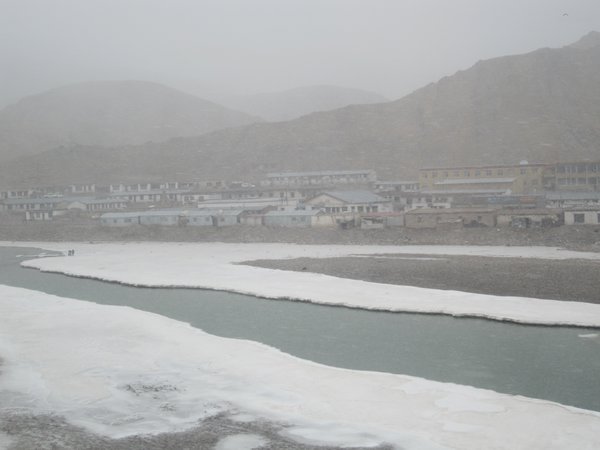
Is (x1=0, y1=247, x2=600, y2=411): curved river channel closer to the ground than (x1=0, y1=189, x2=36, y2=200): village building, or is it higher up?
closer to the ground

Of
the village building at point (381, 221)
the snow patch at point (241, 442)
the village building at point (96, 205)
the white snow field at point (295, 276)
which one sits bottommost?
the snow patch at point (241, 442)

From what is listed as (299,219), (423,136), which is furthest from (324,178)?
(423,136)

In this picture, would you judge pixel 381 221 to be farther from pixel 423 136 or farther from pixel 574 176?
pixel 423 136

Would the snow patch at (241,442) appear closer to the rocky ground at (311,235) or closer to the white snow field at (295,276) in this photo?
the white snow field at (295,276)

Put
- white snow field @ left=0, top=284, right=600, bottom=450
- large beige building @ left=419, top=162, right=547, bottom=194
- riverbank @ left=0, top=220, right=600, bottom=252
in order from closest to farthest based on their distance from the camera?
1. white snow field @ left=0, top=284, right=600, bottom=450
2. riverbank @ left=0, top=220, right=600, bottom=252
3. large beige building @ left=419, top=162, right=547, bottom=194

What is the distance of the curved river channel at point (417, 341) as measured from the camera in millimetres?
10953

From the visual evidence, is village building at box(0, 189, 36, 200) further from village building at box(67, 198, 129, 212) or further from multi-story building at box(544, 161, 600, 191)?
multi-story building at box(544, 161, 600, 191)

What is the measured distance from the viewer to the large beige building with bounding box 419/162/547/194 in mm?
47000

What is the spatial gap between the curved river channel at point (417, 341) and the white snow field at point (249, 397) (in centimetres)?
73

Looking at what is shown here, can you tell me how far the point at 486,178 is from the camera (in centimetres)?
4903

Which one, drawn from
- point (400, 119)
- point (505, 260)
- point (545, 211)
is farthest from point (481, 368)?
point (400, 119)

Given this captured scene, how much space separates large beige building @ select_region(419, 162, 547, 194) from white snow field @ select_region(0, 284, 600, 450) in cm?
3638

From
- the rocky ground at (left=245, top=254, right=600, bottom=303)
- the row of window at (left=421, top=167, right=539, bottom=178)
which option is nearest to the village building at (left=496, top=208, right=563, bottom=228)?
the rocky ground at (left=245, top=254, right=600, bottom=303)

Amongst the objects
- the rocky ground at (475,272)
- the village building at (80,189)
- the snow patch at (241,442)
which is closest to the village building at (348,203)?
the rocky ground at (475,272)
